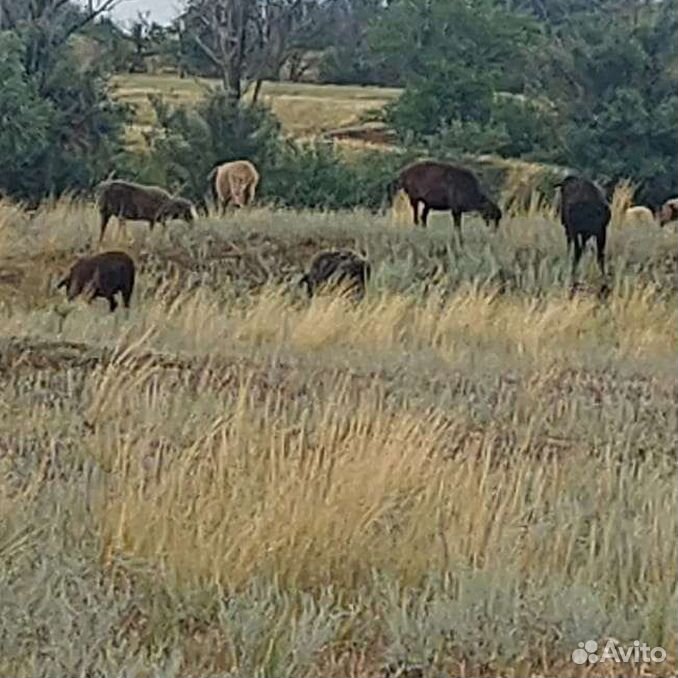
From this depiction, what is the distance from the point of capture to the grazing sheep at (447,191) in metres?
15.7

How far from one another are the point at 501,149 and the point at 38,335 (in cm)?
2556

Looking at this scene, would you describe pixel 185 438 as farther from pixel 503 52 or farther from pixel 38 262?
pixel 503 52

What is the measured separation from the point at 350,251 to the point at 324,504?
31.5 feet

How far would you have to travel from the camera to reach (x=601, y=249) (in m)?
14.4

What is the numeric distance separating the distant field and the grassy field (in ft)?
89.5

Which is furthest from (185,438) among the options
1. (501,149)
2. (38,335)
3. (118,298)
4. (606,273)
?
(501,149)

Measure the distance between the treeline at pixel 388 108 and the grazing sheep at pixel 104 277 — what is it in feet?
28.7

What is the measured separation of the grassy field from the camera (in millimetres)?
4105

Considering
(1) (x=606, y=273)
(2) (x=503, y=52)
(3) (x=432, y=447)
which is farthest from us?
(2) (x=503, y=52)

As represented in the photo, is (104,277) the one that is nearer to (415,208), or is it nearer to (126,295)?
(126,295)

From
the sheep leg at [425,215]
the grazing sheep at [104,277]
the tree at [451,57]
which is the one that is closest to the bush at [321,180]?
the tree at [451,57]

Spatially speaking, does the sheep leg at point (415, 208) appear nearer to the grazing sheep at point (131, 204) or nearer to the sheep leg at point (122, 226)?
the grazing sheep at point (131, 204)

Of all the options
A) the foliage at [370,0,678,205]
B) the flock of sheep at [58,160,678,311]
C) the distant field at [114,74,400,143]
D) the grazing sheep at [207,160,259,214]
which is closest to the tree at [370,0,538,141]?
the foliage at [370,0,678,205]

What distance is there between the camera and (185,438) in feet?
20.4
